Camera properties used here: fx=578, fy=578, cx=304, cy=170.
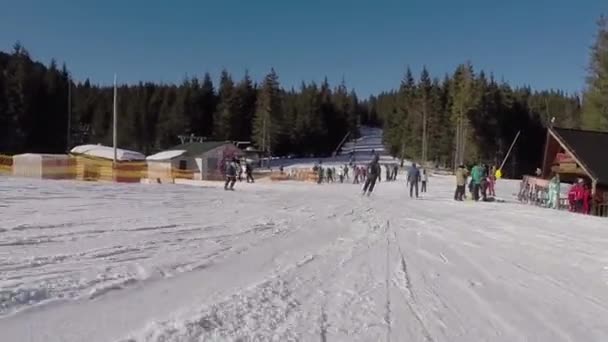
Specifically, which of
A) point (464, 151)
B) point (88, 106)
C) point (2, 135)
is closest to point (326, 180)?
point (464, 151)

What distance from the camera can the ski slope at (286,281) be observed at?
16.3 feet

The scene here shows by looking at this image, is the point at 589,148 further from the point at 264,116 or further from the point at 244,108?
the point at 244,108

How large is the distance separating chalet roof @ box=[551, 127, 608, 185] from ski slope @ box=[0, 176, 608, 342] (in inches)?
668

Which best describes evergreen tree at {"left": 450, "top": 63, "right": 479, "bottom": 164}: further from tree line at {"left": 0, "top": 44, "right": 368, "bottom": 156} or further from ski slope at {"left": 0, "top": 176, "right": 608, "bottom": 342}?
ski slope at {"left": 0, "top": 176, "right": 608, "bottom": 342}

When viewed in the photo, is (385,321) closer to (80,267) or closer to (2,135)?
(80,267)

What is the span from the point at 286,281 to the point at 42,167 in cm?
3277

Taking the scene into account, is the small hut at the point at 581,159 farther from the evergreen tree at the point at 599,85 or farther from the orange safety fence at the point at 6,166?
the orange safety fence at the point at 6,166

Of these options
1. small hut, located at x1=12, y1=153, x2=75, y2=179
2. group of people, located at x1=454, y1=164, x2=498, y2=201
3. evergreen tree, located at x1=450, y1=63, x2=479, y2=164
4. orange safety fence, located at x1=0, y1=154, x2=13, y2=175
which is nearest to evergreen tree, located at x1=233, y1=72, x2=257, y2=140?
evergreen tree, located at x1=450, y1=63, x2=479, y2=164

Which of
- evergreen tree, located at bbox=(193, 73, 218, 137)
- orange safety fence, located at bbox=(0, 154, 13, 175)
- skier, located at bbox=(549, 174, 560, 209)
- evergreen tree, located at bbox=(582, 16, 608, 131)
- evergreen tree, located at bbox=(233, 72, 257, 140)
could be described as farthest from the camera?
evergreen tree, located at bbox=(193, 73, 218, 137)

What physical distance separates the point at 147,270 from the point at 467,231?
27.8ft

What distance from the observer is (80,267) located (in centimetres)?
679

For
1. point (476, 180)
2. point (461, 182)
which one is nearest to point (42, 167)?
point (461, 182)

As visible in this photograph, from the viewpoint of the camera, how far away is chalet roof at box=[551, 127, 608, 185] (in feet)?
92.0

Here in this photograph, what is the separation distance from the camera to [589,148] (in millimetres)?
29797
